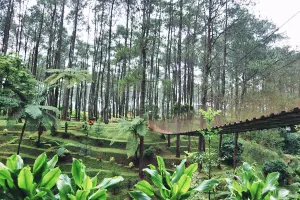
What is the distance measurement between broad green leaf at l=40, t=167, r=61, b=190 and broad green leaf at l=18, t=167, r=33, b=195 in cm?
6

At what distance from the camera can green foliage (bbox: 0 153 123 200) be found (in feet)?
2.76

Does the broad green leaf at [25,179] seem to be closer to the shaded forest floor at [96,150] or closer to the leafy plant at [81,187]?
the leafy plant at [81,187]

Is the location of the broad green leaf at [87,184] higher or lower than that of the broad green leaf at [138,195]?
higher

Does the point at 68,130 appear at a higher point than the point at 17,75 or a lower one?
lower

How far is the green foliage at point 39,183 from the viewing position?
2.76 feet

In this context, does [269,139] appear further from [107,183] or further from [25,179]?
[25,179]

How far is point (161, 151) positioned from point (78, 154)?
402 cm

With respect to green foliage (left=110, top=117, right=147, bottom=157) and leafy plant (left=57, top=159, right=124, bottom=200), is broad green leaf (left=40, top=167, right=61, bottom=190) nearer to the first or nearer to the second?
leafy plant (left=57, top=159, right=124, bottom=200)

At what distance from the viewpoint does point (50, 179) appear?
0.91 metres

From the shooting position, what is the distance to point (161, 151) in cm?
1216

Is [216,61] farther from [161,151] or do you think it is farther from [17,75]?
[17,75]

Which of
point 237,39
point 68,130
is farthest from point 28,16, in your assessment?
point 237,39

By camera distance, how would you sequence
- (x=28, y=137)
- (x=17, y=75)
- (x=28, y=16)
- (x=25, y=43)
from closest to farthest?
1. (x=17, y=75)
2. (x=28, y=137)
3. (x=28, y=16)
4. (x=25, y=43)

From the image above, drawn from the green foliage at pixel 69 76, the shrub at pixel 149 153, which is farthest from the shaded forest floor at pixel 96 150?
the green foliage at pixel 69 76
